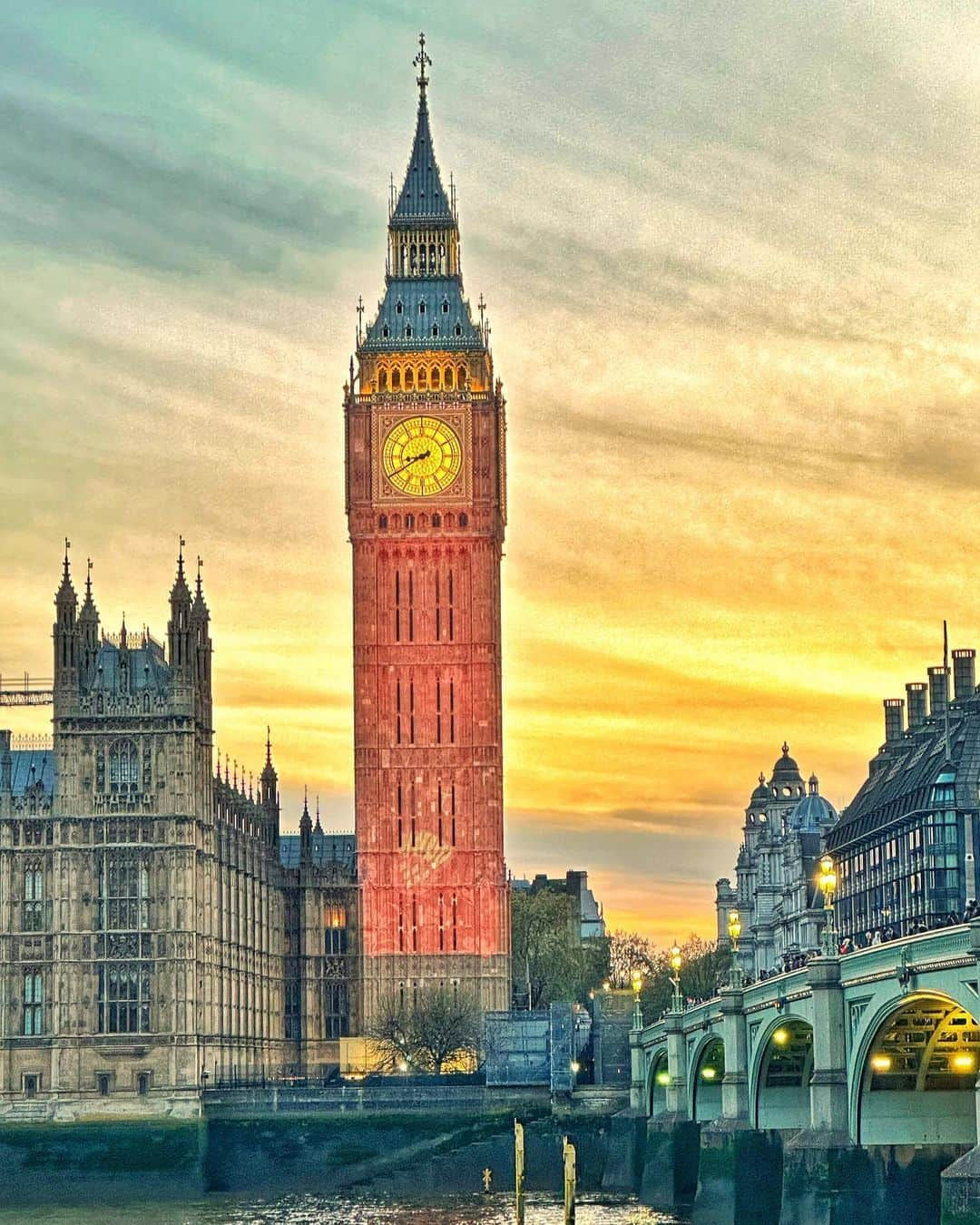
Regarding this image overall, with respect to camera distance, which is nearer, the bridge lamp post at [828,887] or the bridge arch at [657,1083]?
the bridge lamp post at [828,887]

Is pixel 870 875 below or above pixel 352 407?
below

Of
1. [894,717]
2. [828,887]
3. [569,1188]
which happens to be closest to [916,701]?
[894,717]

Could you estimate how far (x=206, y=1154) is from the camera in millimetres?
150875

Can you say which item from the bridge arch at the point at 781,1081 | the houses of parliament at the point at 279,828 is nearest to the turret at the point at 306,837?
the houses of parliament at the point at 279,828

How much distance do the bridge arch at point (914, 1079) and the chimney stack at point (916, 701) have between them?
103 meters

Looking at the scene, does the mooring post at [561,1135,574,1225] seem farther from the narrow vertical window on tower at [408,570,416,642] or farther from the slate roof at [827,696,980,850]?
the narrow vertical window on tower at [408,570,416,642]

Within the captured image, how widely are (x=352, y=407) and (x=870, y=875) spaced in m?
51.7

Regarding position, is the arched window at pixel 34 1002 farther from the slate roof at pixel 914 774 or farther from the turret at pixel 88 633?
the slate roof at pixel 914 774

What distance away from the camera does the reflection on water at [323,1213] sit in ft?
390

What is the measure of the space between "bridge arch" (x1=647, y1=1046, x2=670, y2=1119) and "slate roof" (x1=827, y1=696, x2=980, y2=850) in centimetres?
2555

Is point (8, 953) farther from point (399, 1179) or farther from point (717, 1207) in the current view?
point (717, 1207)

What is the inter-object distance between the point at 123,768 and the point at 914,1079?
81.1m

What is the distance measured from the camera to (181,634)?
6211 inches

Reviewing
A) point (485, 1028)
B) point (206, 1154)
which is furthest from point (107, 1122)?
point (485, 1028)
